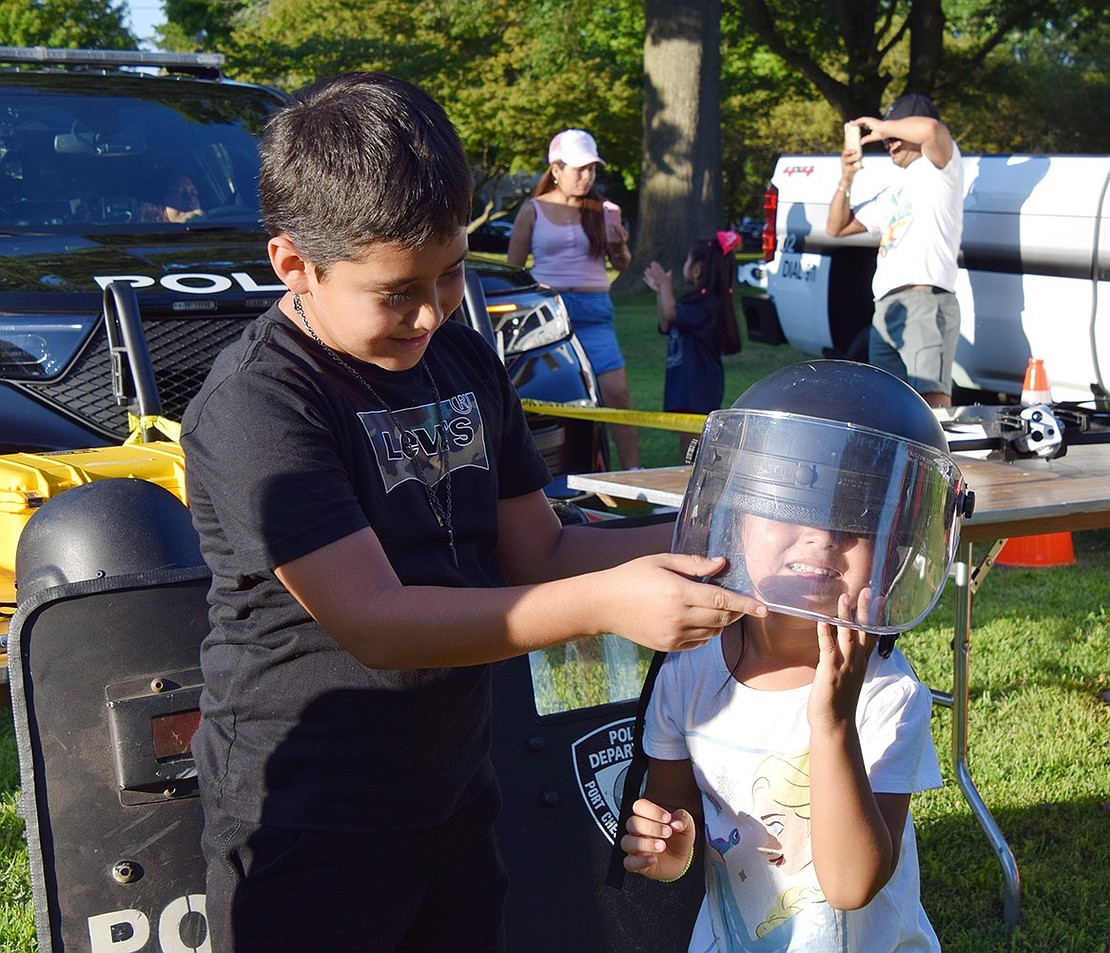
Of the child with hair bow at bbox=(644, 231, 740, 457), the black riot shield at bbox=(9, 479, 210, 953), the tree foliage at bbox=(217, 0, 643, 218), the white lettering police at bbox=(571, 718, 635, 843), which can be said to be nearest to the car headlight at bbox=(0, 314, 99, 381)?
the black riot shield at bbox=(9, 479, 210, 953)

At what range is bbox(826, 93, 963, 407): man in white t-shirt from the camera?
22.4 ft

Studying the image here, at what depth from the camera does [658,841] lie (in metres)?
1.99

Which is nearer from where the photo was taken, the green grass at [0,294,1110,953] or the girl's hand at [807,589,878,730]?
the girl's hand at [807,589,878,730]

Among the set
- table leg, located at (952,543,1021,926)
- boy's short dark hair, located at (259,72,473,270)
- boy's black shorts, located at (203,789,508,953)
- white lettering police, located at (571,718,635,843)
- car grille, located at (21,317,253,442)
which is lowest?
table leg, located at (952,543,1021,926)

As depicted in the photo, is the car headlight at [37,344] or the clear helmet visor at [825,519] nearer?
the clear helmet visor at [825,519]

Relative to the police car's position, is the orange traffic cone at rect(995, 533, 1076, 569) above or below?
below

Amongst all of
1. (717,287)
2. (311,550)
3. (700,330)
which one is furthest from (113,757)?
(717,287)

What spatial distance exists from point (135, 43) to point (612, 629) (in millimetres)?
32163

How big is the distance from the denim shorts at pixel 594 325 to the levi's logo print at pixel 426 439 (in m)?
6.00

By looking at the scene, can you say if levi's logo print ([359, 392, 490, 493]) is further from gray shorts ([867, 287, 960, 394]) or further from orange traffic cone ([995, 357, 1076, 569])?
orange traffic cone ([995, 357, 1076, 569])

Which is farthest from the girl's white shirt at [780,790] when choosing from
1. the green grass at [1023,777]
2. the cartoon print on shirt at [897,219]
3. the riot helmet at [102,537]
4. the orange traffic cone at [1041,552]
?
the cartoon print on shirt at [897,219]

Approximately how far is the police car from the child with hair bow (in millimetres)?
2897

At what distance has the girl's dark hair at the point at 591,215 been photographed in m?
8.09

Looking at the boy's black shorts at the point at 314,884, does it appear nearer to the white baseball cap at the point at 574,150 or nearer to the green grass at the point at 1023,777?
the green grass at the point at 1023,777
